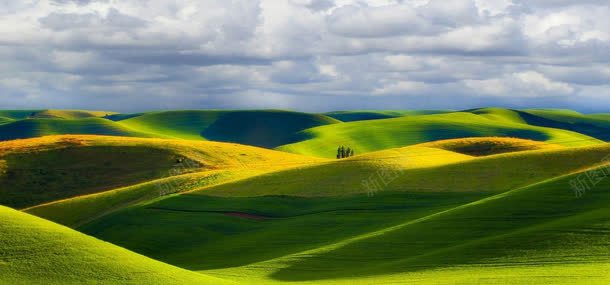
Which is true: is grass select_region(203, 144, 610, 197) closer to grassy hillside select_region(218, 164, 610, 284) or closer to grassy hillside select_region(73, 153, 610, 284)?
grassy hillside select_region(73, 153, 610, 284)

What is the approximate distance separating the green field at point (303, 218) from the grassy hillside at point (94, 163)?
288 mm

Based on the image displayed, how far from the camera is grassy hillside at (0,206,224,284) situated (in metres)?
31.4

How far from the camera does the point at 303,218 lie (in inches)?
2372

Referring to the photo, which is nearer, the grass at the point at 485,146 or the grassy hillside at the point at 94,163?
the grassy hillside at the point at 94,163

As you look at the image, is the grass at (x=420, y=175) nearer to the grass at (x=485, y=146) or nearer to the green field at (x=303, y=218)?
the green field at (x=303, y=218)

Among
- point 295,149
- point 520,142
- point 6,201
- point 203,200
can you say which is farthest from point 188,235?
point 295,149

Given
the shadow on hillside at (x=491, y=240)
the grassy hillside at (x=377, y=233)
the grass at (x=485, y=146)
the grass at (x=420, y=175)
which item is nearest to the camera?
the grassy hillside at (x=377, y=233)

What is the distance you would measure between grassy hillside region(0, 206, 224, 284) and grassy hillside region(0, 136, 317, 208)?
178ft

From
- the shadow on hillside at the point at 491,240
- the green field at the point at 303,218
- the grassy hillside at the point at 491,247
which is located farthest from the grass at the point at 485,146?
the shadow on hillside at the point at 491,240

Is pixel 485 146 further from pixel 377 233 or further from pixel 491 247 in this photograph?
pixel 491 247

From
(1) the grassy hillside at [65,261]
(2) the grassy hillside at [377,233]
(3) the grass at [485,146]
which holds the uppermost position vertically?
(3) the grass at [485,146]

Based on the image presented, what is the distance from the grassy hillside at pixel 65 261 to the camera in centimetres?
3141

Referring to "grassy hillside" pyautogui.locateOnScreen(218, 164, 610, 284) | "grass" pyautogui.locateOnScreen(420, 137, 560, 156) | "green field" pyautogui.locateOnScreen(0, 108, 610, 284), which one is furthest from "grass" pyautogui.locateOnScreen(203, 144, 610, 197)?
"grass" pyautogui.locateOnScreen(420, 137, 560, 156)

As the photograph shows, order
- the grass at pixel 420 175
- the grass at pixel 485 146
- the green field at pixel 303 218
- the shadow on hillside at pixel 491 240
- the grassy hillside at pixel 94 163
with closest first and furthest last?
1. the green field at pixel 303 218
2. the shadow on hillside at pixel 491 240
3. the grass at pixel 420 175
4. the grassy hillside at pixel 94 163
5. the grass at pixel 485 146
